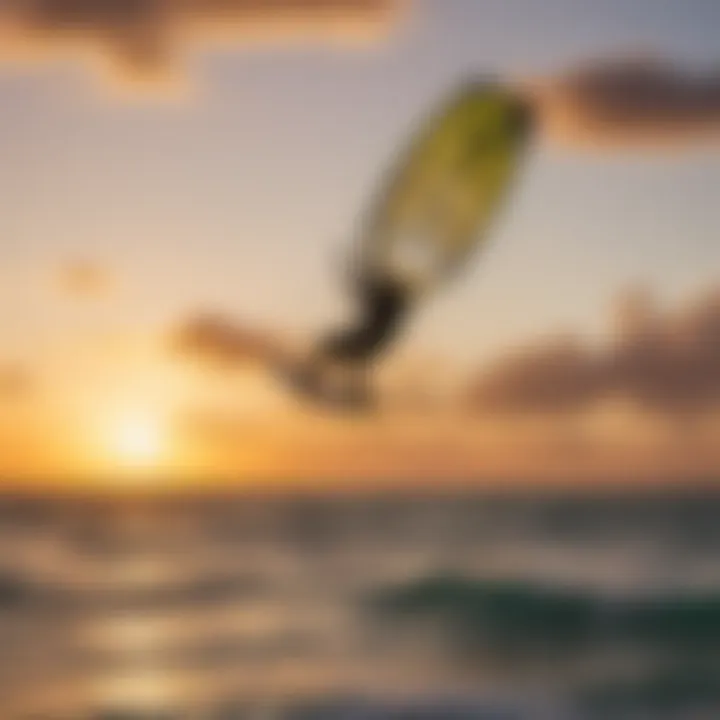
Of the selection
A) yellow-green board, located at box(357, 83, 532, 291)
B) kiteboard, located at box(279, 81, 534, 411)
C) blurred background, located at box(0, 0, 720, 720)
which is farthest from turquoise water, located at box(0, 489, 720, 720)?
yellow-green board, located at box(357, 83, 532, 291)

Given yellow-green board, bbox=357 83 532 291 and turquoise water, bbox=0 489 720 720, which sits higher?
yellow-green board, bbox=357 83 532 291

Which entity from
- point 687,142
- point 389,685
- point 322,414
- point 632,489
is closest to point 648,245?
point 687,142

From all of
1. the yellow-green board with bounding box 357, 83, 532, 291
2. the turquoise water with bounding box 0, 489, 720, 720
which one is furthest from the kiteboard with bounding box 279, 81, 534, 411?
the turquoise water with bounding box 0, 489, 720, 720

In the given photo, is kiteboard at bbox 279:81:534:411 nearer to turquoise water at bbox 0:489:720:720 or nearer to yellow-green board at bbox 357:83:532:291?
yellow-green board at bbox 357:83:532:291

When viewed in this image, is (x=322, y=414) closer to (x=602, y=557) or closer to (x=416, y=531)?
(x=416, y=531)

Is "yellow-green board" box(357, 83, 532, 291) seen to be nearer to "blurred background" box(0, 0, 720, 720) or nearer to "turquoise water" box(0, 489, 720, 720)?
"blurred background" box(0, 0, 720, 720)

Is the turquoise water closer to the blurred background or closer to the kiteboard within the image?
the blurred background

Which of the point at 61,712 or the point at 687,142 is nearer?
the point at 61,712

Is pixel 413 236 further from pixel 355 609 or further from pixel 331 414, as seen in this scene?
pixel 355 609
